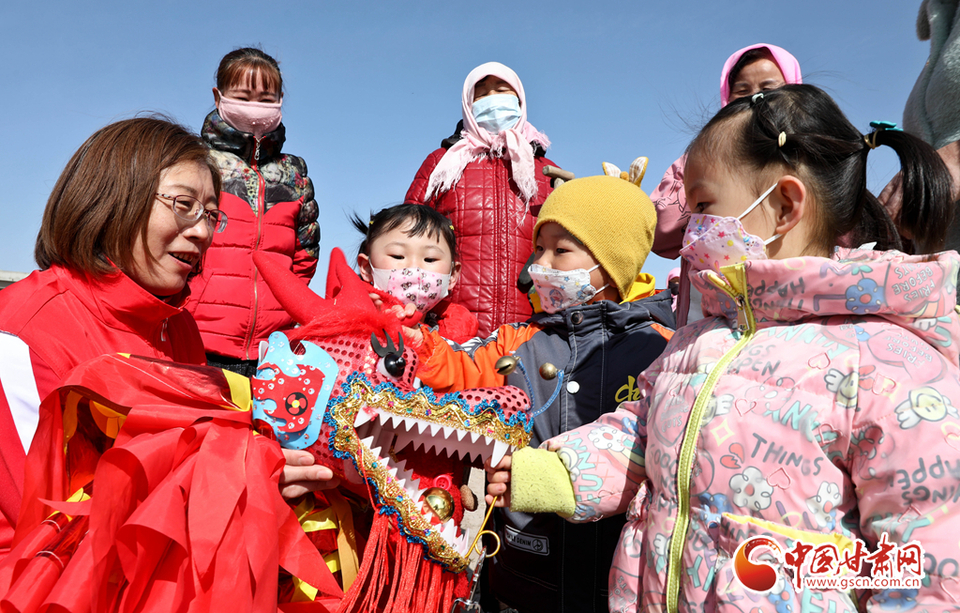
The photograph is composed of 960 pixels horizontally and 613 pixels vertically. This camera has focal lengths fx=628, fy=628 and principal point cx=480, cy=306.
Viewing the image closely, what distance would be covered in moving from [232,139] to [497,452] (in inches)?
135

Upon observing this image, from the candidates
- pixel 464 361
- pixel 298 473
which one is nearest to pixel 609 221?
pixel 464 361

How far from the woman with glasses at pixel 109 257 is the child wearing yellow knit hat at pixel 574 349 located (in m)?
0.98

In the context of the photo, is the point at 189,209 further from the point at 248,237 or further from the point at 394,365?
the point at 248,237

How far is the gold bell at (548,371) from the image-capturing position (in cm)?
235

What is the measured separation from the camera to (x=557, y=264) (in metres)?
2.78

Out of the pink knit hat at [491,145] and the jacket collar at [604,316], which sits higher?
the pink knit hat at [491,145]

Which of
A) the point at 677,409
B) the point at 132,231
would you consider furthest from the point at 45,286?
the point at 677,409

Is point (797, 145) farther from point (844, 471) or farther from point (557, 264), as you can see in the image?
point (557, 264)

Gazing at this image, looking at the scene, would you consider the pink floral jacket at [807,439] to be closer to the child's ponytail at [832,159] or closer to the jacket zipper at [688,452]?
the jacket zipper at [688,452]

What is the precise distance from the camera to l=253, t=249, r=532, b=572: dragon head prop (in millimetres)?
1752

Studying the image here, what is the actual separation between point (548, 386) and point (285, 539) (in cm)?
122

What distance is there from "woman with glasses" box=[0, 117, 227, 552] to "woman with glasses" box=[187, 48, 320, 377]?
160cm

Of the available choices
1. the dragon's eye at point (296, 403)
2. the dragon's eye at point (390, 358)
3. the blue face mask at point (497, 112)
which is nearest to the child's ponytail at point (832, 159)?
the dragon's eye at point (390, 358)

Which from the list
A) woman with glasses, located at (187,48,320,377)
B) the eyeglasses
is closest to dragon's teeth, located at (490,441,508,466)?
the eyeglasses
